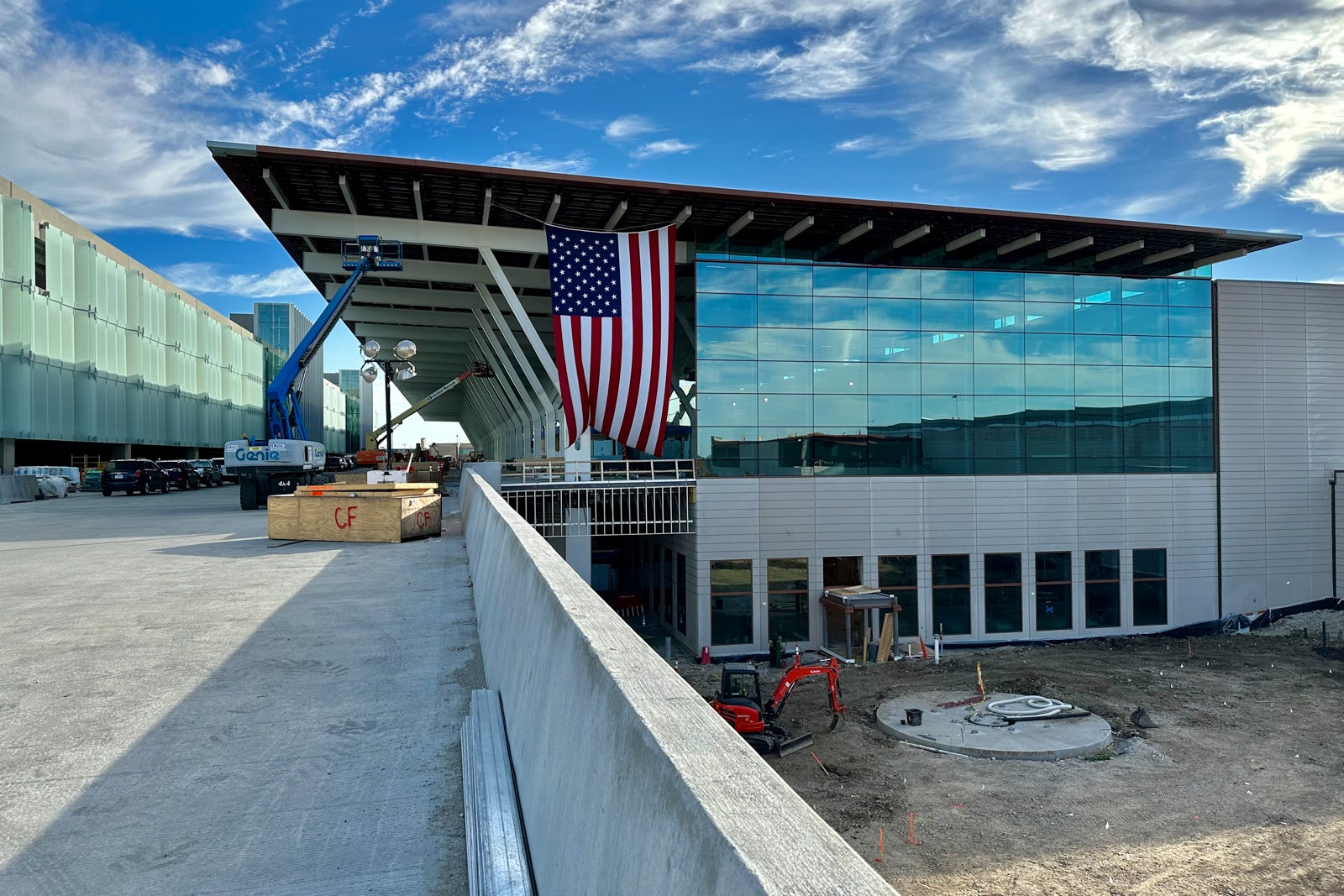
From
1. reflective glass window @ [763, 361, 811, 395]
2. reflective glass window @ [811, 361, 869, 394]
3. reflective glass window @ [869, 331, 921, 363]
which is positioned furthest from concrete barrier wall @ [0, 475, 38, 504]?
reflective glass window @ [869, 331, 921, 363]

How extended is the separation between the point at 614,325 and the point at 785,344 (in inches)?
298

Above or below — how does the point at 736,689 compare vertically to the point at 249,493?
below

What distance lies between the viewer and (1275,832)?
17.2 meters

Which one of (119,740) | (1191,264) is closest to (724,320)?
(1191,264)

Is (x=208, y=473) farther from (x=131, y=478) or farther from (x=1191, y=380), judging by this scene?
(x=1191, y=380)

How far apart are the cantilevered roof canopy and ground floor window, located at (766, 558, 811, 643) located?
12.7 meters

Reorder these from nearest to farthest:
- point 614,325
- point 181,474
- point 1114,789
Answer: point 1114,789
point 614,325
point 181,474

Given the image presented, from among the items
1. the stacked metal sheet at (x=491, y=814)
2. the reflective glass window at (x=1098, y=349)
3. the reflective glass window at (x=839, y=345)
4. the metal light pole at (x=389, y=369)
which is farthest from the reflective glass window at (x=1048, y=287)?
the stacked metal sheet at (x=491, y=814)

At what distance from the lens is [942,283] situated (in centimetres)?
3356

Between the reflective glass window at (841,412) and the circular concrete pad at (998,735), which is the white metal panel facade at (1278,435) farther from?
the circular concrete pad at (998,735)

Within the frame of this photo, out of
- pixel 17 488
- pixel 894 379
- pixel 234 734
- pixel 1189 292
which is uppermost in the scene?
pixel 1189 292

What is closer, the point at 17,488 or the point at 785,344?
the point at 785,344

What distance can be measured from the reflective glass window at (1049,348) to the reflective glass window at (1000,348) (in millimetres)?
288

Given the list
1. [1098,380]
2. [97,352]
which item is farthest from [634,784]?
[97,352]
